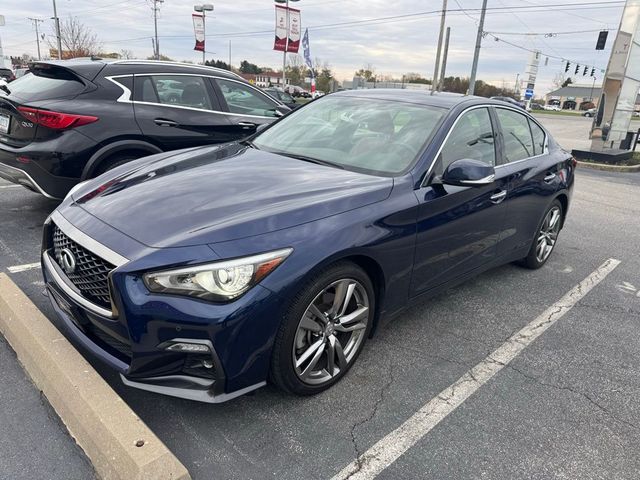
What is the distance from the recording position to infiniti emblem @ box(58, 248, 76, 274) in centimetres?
244

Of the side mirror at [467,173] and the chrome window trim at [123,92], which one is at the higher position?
the chrome window trim at [123,92]

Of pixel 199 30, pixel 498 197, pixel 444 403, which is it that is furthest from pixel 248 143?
pixel 199 30

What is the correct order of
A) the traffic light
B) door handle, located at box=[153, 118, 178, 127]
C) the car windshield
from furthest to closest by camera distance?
the traffic light, door handle, located at box=[153, 118, 178, 127], the car windshield

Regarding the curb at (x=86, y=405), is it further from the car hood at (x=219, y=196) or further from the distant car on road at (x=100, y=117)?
the distant car on road at (x=100, y=117)

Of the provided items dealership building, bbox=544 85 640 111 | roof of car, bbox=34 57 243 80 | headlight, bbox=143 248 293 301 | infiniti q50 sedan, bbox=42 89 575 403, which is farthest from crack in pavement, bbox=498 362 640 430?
dealership building, bbox=544 85 640 111

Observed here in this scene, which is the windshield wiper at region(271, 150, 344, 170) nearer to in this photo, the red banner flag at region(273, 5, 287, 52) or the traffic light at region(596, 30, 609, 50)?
the red banner flag at region(273, 5, 287, 52)

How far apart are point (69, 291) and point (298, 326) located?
3.83ft

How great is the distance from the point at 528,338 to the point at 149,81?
180 inches

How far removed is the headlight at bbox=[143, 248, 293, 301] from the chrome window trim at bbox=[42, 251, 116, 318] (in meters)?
0.30

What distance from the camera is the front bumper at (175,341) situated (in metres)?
2.10

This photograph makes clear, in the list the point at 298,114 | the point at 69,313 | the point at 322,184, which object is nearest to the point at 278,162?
the point at 322,184

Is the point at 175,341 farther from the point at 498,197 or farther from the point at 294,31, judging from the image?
the point at 294,31

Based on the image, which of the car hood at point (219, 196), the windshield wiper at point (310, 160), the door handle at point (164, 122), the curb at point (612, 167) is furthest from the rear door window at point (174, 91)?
the curb at point (612, 167)

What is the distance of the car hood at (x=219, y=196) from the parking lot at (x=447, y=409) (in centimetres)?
95
